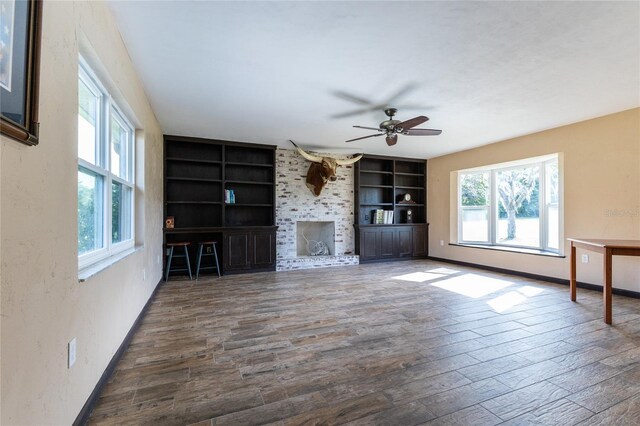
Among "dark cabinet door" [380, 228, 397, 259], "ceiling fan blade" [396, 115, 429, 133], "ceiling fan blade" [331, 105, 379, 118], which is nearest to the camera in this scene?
Answer: "ceiling fan blade" [396, 115, 429, 133]

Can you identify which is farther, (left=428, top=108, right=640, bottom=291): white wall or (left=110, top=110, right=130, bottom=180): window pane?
(left=428, top=108, right=640, bottom=291): white wall

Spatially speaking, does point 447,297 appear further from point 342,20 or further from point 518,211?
point 342,20

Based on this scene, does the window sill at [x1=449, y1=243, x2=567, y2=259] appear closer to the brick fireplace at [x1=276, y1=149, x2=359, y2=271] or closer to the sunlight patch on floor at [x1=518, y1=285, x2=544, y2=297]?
the sunlight patch on floor at [x1=518, y1=285, x2=544, y2=297]

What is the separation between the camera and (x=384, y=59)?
2641 millimetres

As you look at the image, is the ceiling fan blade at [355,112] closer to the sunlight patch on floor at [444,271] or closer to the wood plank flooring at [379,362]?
the wood plank flooring at [379,362]

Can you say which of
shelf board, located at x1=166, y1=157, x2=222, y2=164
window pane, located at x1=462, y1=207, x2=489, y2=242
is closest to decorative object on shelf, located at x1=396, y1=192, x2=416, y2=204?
window pane, located at x1=462, y1=207, x2=489, y2=242

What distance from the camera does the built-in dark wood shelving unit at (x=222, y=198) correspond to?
546cm

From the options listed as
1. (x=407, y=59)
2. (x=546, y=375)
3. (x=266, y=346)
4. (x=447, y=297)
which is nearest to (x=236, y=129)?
(x=407, y=59)

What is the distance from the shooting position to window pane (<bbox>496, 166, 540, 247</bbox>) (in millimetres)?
5445

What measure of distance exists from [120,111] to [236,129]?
2.34 meters

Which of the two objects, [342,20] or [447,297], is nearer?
[342,20]

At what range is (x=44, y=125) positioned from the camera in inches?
47.4

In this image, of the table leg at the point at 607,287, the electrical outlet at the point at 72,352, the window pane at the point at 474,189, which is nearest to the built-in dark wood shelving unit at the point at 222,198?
the electrical outlet at the point at 72,352

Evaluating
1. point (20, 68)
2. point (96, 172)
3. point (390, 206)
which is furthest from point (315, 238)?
point (20, 68)
